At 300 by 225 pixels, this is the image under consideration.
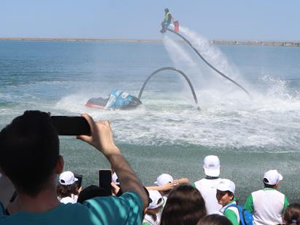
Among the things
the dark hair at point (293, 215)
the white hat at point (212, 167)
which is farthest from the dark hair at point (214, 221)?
the white hat at point (212, 167)

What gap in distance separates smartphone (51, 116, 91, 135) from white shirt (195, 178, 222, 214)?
3.39m

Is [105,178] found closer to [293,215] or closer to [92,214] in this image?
[92,214]

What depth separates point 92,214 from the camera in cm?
223

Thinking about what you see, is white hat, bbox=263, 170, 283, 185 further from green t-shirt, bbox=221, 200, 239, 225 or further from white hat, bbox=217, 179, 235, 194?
green t-shirt, bbox=221, 200, 239, 225

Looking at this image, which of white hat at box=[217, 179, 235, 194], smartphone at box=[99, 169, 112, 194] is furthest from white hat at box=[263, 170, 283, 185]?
smartphone at box=[99, 169, 112, 194]

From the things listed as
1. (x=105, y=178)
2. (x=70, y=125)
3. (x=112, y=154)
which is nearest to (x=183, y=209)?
(x=105, y=178)

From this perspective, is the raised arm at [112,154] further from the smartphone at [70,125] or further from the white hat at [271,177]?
the white hat at [271,177]

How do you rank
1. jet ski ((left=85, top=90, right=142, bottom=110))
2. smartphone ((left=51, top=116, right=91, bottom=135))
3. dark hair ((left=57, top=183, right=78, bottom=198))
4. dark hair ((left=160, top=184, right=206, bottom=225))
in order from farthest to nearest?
jet ski ((left=85, top=90, right=142, bottom=110))
dark hair ((left=57, top=183, right=78, bottom=198))
dark hair ((left=160, top=184, right=206, bottom=225))
smartphone ((left=51, top=116, right=91, bottom=135))

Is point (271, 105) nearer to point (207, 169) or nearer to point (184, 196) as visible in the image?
point (207, 169)

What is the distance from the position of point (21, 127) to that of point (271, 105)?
23.7 metres

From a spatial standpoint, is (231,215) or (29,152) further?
(231,215)

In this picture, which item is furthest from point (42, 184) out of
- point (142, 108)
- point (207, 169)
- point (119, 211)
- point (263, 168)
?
point (142, 108)

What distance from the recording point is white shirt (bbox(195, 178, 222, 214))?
5.57 metres

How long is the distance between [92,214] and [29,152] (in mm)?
419
